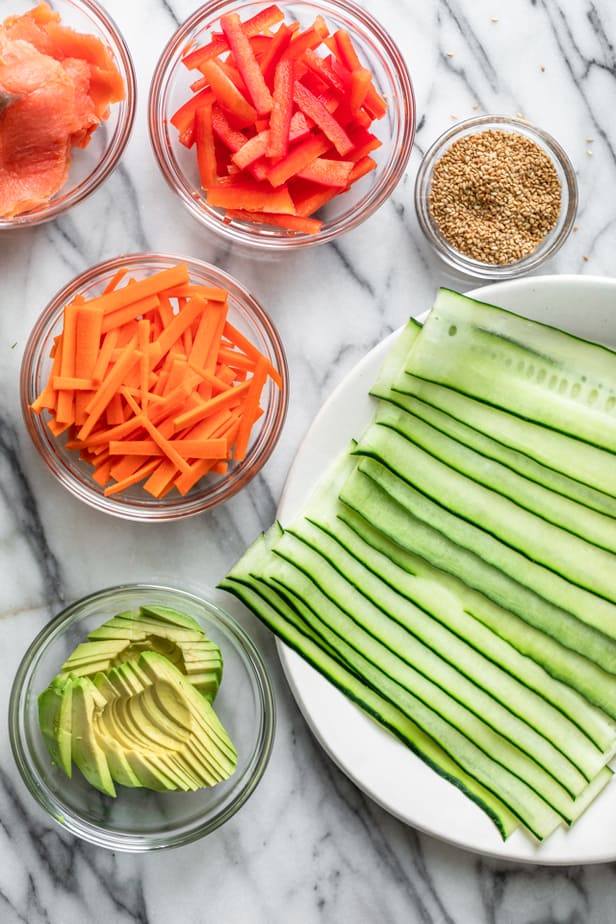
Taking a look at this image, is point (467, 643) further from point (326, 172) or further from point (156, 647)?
point (326, 172)

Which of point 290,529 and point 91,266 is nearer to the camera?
point 290,529

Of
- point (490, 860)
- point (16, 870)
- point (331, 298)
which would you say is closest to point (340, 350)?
point (331, 298)

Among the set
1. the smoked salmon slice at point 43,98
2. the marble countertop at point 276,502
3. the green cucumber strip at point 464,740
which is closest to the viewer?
the smoked salmon slice at point 43,98

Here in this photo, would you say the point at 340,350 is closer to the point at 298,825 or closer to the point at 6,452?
the point at 6,452

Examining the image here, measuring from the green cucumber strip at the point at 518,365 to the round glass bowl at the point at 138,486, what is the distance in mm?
316

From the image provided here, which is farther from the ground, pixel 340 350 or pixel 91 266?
pixel 91 266

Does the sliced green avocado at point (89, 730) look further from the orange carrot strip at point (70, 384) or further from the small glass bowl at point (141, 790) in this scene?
the orange carrot strip at point (70, 384)

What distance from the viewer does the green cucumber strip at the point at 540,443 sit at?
169 cm

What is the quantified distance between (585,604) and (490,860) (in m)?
0.65

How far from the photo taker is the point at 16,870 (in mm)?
1883

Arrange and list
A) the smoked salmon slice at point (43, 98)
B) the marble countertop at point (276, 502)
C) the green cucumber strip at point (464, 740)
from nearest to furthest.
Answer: the smoked salmon slice at point (43, 98) < the green cucumber strip at point (464, 740) < the marble countertop at point (276, 502)

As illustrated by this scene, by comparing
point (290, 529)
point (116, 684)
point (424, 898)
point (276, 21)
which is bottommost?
point (424, 898)

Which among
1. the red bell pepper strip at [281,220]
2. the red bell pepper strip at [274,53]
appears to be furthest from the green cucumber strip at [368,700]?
the red bell pepper strip at [274,53]

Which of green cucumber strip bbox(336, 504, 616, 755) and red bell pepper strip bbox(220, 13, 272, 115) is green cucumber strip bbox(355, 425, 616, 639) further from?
red bell pepper strip bbox(220, 13, 272, 115)
